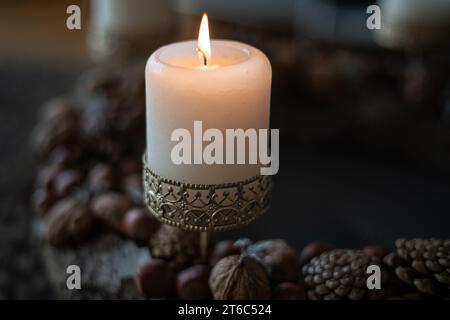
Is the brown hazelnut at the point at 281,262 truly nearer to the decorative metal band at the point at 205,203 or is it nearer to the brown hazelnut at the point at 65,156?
the decorative metal band at the point at 205,203

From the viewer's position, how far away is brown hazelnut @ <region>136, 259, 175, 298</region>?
72 centimetres

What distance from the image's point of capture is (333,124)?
124 cm

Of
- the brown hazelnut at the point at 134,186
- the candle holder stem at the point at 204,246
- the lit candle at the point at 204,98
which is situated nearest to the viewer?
the lit candle at the point at 204,98

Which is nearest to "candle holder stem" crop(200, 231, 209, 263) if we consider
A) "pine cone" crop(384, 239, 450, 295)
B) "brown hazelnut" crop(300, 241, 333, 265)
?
"brown hazelnut" crop(300, 241, 333, 265)

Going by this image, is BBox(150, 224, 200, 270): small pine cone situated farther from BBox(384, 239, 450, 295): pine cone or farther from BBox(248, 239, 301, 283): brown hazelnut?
BBox(384, 239, 450, 295): pine cone

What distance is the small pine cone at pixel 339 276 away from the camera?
0.66m

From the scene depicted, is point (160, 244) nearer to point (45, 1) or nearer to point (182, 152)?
point (182, 152)

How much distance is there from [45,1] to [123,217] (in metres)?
1.78

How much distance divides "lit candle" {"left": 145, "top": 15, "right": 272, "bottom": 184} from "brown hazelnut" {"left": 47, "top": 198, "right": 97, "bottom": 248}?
0.61 ft

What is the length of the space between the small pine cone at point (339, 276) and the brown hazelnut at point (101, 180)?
1.08 ft

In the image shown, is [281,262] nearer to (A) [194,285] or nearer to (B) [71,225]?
(A) [194,285]

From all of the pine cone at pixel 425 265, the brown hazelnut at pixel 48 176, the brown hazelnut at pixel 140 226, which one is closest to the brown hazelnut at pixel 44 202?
the brown hazelnut at pixel 48 176

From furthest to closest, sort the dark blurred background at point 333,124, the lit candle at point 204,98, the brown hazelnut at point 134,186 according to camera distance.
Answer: the dark blurred background at point 333,124 < the brown hazelnut at point 134,186 < the lit candle at point 204,98
